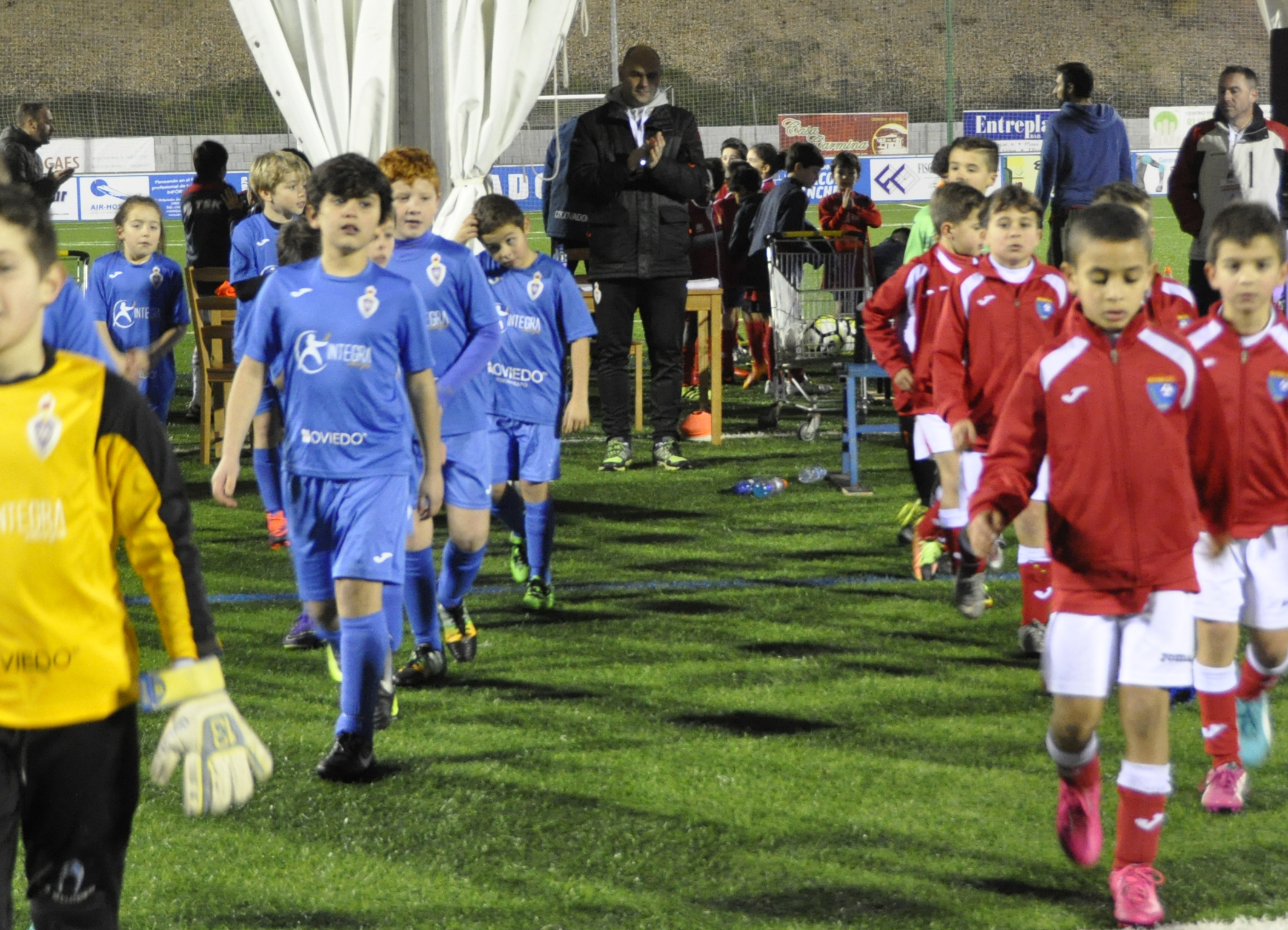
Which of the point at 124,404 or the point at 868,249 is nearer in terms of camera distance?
the point at 124,404

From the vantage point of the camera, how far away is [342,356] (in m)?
4.59

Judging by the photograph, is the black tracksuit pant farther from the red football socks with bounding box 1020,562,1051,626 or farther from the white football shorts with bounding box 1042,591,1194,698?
the white football shorts with bounding box 1042,591,1194,698

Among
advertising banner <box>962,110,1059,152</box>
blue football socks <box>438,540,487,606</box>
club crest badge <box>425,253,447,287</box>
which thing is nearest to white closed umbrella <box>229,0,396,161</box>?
club crest badge <box>425,253,447,287</box>

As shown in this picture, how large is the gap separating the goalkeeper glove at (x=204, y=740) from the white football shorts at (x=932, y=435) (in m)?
4.22

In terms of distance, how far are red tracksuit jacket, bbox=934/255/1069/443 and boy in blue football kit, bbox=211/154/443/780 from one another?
83.2 inches

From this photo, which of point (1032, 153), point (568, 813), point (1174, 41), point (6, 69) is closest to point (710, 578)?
point (568, 813)

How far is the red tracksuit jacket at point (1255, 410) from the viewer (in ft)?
14.6

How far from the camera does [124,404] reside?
8.68 ft

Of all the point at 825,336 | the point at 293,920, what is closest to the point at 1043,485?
the point at 293,920

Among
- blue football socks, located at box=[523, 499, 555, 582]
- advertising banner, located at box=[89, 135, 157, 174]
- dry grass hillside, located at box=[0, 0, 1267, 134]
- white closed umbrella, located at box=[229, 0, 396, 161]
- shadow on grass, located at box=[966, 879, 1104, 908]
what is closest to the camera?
shadow on grass, located at box=[966, 879, 1104, 908]

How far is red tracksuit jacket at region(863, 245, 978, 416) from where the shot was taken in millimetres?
6789

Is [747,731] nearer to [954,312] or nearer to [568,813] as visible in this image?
Result: [568,813]

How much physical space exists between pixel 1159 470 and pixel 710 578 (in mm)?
4046

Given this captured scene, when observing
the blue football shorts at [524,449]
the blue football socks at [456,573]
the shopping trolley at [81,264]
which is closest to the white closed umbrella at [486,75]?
the blue football shorts at [524,449]
